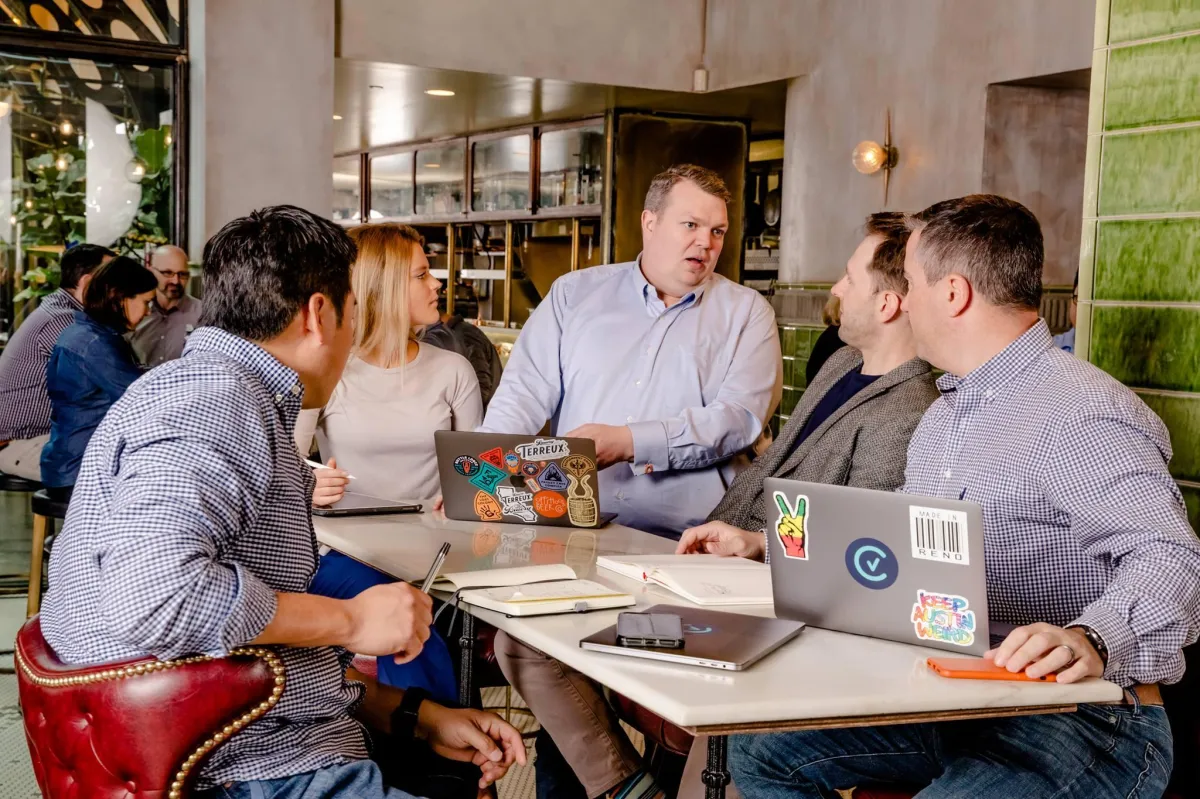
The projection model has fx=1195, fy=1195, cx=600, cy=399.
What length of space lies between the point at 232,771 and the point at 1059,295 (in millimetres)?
5295

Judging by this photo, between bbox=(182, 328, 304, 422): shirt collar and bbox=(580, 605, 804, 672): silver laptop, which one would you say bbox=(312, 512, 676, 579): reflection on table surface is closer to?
bbox=(580, 605, 804, 672): silver laptop

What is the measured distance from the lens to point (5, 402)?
4.95 meters

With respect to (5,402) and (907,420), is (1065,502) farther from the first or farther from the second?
(5,402)

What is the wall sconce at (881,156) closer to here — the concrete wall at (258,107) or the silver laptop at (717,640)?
the concrete wall at (258,107)

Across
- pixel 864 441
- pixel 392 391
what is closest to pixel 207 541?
pixel 864 441

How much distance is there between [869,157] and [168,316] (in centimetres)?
390

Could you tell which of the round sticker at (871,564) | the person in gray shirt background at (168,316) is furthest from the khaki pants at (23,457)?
the round sticker at (871,564)

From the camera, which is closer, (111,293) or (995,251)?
(995,251)

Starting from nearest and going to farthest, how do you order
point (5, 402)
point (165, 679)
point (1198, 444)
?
1. point (165, 679)
2. point (1198, 444)
3. point (5, 402)

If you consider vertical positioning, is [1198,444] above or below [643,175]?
below

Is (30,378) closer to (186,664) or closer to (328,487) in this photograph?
(328,487)

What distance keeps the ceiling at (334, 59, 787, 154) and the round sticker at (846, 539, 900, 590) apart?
6.07 m

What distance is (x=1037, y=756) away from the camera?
6.08 feet

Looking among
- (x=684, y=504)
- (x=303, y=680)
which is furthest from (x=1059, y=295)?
(x=303, y=680)
